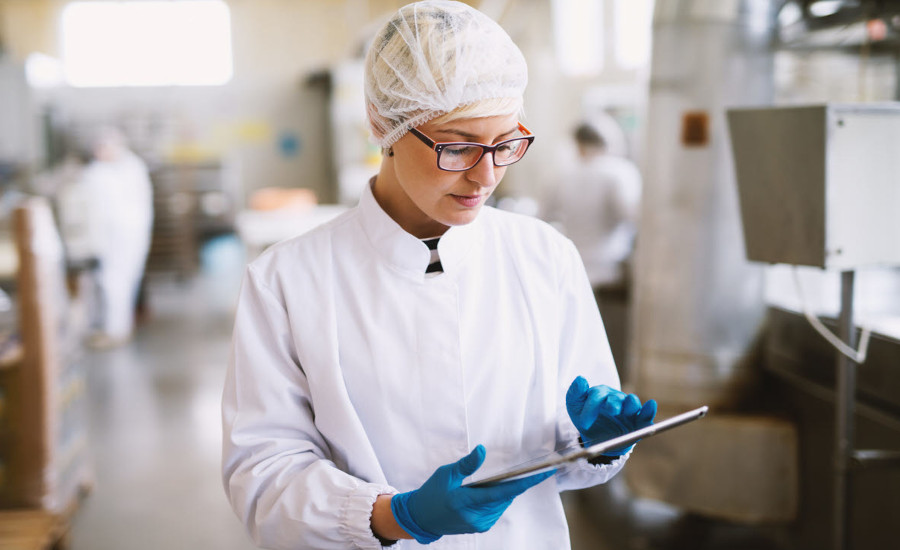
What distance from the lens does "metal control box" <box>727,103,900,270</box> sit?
5.38 ft

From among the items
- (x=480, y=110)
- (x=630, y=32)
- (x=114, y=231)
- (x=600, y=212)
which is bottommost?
(x=114, y=231)

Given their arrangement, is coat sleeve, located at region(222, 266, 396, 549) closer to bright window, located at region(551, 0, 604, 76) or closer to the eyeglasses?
the eyeglasses

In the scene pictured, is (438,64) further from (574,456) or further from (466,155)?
(574,456)

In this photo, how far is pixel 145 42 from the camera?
35.1ft

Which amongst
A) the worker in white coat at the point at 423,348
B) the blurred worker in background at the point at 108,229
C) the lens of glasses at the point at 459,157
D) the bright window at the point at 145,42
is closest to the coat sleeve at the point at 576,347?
the worker in white coat at the point at 423,348

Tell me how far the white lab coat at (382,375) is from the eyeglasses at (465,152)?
0.16 m

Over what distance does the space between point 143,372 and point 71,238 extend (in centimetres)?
155

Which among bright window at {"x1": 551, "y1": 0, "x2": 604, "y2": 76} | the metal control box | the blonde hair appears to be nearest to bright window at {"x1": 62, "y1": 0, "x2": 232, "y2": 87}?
bright window at {"x1": 551, "y1": 0, "x2": 604, "y2": 76}

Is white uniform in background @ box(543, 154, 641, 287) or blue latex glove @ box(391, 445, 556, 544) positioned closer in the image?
blue latex glove @ box(391, 445, 556, 544)

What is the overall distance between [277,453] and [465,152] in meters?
0.53

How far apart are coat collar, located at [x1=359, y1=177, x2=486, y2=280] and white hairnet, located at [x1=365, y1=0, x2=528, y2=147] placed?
139 millimetres

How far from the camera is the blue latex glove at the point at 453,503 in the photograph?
0.95 m

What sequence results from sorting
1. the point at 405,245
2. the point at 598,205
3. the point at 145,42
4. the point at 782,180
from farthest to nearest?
1. the point at 145,42
2. the point at 598,205
3. the point at 782,180
4. the point at 405,245

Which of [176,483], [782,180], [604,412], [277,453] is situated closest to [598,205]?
[782,180]
